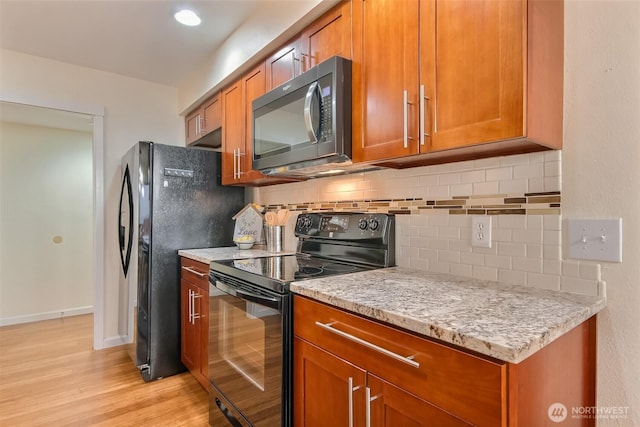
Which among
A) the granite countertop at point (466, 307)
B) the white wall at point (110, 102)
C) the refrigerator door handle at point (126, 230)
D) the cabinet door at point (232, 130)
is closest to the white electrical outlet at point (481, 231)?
the granite countertop at point (466, 307)

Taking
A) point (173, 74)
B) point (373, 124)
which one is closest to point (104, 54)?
point (173, 74)

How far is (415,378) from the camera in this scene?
0.82m

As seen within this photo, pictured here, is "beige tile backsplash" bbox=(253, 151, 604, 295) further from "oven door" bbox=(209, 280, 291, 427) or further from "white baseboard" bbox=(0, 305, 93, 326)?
"white baseboard" bbox=(0, 305, 93, 326)

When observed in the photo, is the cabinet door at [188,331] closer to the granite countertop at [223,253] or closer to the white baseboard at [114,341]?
the granite countertop at [223,253]

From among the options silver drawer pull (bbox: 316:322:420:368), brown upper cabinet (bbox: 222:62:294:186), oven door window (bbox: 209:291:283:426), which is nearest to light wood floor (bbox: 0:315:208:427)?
oven door window (bbox: 209:291:283:426)

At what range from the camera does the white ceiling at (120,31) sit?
204 centimetres

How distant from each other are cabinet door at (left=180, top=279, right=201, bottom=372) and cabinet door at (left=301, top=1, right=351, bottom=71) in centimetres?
155

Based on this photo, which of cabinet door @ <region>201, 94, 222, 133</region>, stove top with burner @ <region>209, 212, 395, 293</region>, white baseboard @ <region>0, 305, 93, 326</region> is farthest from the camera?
white baseboard @ <region>0, 305, 93, 326</region>

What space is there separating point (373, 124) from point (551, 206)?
0.68 m

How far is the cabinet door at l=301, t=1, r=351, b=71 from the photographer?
4.83ft

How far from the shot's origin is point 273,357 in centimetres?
129

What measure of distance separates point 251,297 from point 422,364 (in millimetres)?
814

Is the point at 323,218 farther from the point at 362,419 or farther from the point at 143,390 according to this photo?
the point at 143,390

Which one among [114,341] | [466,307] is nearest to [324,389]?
[466,307]
